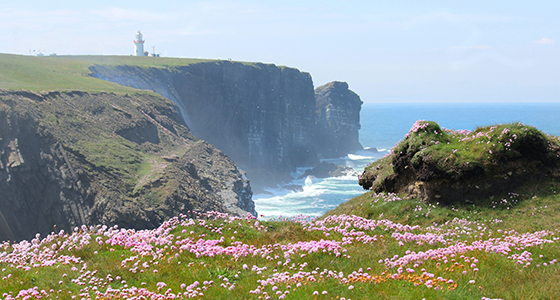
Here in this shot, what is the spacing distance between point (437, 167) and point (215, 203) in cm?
4153

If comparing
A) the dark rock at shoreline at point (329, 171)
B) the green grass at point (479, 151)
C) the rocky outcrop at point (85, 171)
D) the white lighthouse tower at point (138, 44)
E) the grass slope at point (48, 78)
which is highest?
the white lighthouse tower at point (138, 44)

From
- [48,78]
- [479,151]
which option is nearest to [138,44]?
[48,78]

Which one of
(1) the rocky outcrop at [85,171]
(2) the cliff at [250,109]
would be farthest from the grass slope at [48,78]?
(2) the cliff at [250,109]

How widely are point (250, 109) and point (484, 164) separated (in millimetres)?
135327

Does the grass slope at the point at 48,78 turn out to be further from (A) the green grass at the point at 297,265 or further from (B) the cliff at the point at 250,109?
(A) the green grass at the point at 297,265

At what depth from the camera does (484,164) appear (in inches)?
632

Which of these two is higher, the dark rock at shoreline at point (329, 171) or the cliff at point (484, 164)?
the cliff at point (484, 164)

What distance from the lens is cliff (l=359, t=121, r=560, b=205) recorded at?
16.0 metres

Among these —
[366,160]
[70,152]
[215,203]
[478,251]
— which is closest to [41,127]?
[70,152]

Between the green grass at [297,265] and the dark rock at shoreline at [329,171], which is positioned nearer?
the green grass at [297,265]

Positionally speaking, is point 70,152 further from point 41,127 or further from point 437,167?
point 437,167

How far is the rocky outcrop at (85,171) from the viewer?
143 feet

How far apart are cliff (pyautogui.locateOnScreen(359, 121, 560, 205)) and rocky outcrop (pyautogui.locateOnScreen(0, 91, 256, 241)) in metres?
34.1

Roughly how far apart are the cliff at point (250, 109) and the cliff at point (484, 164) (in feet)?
309
